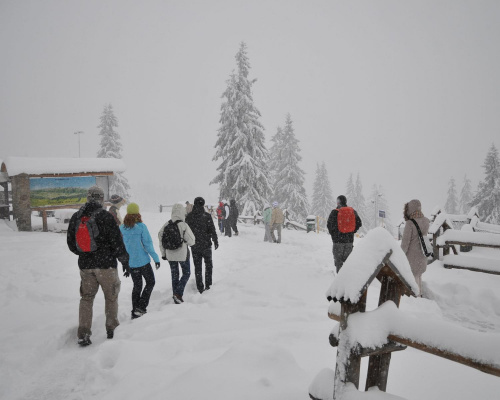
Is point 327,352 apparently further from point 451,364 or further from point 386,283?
point 386,283

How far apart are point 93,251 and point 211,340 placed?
86.3 inches

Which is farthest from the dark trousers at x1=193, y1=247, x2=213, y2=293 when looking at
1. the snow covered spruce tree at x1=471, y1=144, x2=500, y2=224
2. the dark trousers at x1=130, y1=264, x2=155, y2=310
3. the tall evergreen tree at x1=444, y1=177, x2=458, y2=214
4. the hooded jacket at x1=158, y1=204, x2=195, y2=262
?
the tall evergreen tree at x1=444, y1=177, x2=458, y2=214

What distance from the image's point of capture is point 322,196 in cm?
4050

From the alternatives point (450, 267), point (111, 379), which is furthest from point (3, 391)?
point (450, 267)

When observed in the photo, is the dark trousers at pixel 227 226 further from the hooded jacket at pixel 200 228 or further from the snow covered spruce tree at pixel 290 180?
the snow covered spruce tree at pixel 290 180

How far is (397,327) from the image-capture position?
73.0 inches

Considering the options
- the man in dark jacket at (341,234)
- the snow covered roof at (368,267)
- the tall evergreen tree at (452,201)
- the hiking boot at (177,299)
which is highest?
the snow covered roof at (368,267)

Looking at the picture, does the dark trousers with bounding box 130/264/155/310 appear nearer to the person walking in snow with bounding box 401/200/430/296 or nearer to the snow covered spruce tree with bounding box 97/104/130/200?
the person walking in snow with bounding box 401/200/430/296

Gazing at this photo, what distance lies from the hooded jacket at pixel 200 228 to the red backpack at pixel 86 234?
2407mm

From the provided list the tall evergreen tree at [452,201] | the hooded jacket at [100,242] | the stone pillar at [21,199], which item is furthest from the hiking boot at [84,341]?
the tall evergreen tree at [452,201]

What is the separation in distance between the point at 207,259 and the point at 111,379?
3.56 metres

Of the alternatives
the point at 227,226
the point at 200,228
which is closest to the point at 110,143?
the point at 227,226

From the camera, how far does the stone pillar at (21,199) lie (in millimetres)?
14281

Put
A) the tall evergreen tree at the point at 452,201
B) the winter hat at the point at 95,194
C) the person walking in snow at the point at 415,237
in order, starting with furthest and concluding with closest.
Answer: the tall evergreen tree at the point at 452,201 < the person walking in snow at the point at 415,237 < the winter hat at the point at 95,194
